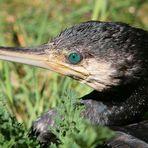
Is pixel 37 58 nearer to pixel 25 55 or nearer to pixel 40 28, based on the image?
pixel 25 55

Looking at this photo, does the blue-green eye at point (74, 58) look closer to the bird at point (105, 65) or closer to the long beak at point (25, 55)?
the bird at point (105, 65)

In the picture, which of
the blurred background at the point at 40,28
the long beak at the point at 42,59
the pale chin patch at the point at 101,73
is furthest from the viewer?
the blurred background at the point at 40,28

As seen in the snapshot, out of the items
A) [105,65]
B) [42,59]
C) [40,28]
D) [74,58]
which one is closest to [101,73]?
[105,65]

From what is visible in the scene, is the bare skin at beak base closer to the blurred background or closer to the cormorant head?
the cormorant head

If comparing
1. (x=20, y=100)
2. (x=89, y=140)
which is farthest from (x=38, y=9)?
(x=89, y=140)

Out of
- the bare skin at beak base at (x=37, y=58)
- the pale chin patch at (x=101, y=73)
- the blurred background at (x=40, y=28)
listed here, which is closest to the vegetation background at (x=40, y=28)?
the blurred background at (x=40, y=28)

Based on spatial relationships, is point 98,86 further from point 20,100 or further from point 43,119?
point 20,100
